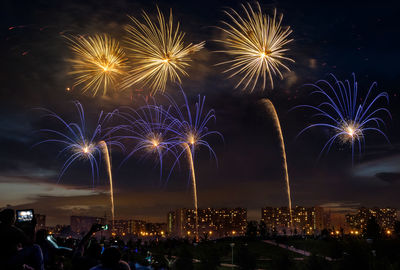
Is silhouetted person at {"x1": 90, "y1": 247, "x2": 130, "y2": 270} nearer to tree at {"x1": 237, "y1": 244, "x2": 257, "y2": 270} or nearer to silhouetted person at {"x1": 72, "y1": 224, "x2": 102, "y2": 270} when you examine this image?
silhouetted person at {"x1": 72, "y1": 224, "x2": 102, "y2": 270}

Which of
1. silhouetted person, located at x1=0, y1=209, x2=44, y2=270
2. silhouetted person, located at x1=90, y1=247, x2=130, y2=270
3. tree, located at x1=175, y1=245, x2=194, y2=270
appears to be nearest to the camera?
silhouetted person, located at x1=90, y1=247, x2=130, y2=270

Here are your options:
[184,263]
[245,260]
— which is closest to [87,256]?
[184,263]

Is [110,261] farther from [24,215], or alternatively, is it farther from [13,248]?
[24,215]

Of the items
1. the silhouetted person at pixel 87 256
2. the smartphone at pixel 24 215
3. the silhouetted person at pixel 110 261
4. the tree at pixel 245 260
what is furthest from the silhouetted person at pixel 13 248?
the tree at pixel 245 260

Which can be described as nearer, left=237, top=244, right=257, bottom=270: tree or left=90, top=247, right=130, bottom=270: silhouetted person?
left=90, top=247, right=130, bottom=270: silhouetted person

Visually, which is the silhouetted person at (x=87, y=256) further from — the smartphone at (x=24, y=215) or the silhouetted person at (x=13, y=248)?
the smartphone at (x=24, y=215)

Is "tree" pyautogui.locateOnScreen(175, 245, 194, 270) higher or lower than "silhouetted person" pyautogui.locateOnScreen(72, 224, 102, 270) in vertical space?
lower

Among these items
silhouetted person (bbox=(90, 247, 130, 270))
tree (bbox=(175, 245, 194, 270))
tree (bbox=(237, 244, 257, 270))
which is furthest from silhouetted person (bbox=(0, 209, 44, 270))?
tree (bbox=(237, 244, 257, 270))

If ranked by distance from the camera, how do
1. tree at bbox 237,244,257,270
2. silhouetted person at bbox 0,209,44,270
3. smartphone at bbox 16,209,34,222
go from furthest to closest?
tree at bbox 237,244,257,270 → smartphone at bbox 16,209,34,222 → silhouetted person at bbox 0,209,44,270

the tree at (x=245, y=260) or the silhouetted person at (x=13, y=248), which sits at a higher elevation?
the silhouetted person at (x=13, y=248)
